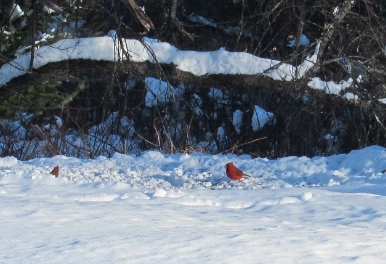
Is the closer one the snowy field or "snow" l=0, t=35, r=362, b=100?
the snowy field

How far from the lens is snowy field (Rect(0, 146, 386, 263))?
366 cm

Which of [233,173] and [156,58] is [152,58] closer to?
[156,58]

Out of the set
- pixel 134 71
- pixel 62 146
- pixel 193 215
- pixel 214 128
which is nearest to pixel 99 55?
pixel 134 71

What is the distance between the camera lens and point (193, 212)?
4.96m

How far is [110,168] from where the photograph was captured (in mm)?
7785

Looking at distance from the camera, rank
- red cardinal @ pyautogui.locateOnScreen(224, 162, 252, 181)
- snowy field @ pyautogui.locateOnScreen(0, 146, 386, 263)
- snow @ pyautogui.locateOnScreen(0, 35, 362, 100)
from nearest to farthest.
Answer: snowy field @ pyautogui.locateOnScreen(0, 146, 386, 263), red cardinal @ pyautogui.locateOnScreen(224, 162, 252, 181), snow @ pyautogui.locateOnScreen(0, 35, 362, 100)

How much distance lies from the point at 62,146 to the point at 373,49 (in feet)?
17.9

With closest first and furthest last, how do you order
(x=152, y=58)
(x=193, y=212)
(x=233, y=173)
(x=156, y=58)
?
(x=193, y=212) < (x=233, y=173) < (x=156, y=58) < (x=152, y=58)

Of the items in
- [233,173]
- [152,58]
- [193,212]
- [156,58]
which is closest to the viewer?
[193,212]

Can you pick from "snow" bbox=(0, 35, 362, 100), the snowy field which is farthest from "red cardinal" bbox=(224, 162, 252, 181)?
"snow" bbox=(0, 35, 362, 100)

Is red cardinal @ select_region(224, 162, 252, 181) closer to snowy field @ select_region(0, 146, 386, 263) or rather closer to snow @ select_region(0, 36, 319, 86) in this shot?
snowy field @ select_region(0, 146, 386, 263)

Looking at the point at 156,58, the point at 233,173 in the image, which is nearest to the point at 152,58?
the point at 156,58

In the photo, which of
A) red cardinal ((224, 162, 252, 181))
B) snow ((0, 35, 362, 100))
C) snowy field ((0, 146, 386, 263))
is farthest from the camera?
snow ((0, 35, 362, 100))

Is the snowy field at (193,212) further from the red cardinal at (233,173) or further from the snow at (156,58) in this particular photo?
the snow at (156,58)
